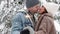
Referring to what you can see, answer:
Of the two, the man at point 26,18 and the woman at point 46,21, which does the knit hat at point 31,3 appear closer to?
the man at point 26,18

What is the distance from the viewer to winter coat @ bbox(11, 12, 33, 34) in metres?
1.51

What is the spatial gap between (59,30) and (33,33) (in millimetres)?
345

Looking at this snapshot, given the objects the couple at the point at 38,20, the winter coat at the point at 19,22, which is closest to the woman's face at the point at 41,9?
the couple at the point at 38,20

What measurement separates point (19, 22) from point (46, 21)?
279 mm

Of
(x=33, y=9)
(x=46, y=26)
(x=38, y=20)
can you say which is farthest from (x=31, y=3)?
(x=46, y=26)

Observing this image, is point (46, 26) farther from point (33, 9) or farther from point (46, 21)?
point (33, 9)

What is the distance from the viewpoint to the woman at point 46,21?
1.37 meters

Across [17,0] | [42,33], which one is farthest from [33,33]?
[17,0]

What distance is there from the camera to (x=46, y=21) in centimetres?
138

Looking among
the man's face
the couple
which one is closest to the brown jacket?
the couple

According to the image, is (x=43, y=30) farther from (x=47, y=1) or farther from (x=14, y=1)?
(x=14, y=1)

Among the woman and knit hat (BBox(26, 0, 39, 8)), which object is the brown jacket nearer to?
the woman

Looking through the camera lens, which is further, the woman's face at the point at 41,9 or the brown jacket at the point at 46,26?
the woman's face at the point at 41,9

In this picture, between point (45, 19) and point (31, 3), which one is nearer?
point (45, 19)
